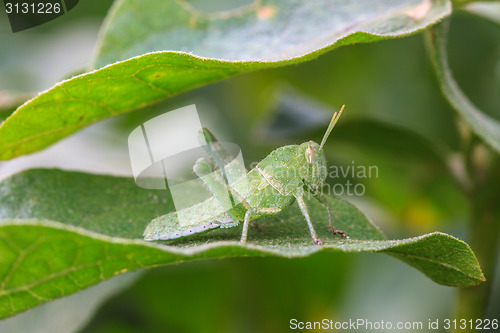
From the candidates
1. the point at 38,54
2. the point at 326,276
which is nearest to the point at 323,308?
the point at 326,276

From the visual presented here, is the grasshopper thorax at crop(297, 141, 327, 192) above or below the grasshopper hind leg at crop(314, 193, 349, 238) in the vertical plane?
above

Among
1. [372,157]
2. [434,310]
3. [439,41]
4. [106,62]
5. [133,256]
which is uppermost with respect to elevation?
[106,62]

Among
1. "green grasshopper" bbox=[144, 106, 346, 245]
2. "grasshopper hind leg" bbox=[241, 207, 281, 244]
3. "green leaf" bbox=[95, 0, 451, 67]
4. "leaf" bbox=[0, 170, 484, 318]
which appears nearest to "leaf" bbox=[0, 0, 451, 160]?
"green leaf" bbox=[95, 0, 451, 67]

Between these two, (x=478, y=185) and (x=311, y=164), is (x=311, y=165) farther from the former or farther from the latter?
(x=478, y=185)

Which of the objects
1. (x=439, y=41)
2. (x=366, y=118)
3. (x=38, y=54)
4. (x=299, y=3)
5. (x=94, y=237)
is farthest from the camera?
(x=38, y=54)

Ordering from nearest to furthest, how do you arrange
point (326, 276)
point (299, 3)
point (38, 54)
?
point (299, 3), point (326, 276), point (38, 54)

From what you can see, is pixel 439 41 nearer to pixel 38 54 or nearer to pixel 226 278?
pixel 226 278

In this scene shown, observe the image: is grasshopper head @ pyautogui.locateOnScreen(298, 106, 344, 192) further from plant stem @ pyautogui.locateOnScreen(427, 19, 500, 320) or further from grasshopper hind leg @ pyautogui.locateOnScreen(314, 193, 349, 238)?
plant stem @ pyautogui.locateOnScreen(427, 19, 500, 320)
